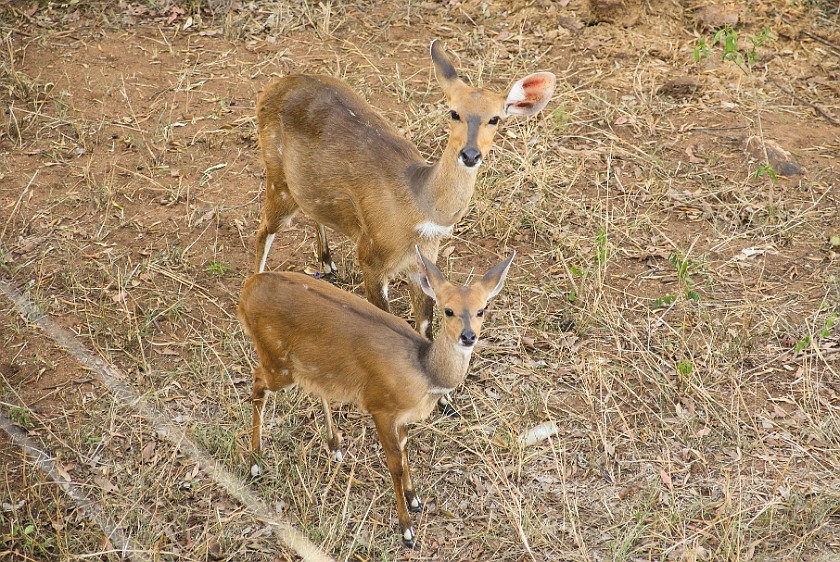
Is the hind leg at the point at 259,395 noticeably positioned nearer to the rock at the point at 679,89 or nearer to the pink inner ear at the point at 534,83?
the pink inner ear at the point at 534,83

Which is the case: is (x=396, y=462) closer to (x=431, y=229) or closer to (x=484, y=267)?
(x=431, y=229)

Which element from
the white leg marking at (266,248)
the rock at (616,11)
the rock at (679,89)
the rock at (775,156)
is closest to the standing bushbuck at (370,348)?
the white leg marking at (266,248)

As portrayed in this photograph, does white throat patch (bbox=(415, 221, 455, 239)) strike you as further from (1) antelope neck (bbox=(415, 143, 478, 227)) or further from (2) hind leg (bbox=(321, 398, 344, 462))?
(2) hind leg (bbox=(321, 398, 344, 462))

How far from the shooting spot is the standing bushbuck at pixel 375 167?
5.21 meters

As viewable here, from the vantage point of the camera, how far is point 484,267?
6.56 m

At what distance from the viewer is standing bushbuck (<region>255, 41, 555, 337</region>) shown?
521 cm

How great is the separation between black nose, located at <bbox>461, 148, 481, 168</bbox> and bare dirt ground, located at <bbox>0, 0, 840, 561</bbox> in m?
1.42

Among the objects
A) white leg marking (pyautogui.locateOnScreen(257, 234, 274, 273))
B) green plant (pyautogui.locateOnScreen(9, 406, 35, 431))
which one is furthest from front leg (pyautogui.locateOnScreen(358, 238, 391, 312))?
green plant (pyautogui.locateOnScreen(9, 406, 35, 431))

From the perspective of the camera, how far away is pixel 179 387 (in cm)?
568

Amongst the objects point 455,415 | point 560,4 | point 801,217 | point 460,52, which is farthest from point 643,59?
point 455,415

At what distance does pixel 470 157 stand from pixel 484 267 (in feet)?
5.49

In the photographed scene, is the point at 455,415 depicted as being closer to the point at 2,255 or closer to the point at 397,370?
the point at 397,370

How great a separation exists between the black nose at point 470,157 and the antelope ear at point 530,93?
47 cm

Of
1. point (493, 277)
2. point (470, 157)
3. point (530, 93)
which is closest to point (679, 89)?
point (530, 93)
